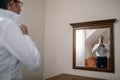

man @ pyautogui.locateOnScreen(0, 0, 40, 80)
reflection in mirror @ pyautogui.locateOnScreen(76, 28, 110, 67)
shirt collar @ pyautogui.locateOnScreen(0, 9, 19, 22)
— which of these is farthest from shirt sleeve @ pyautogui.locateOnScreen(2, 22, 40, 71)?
reflection in mirror @ pyautogui.locateOnScreen(76, 28, 110, 67)

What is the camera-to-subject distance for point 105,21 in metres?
1.76

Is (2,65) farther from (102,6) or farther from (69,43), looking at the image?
(102,6)

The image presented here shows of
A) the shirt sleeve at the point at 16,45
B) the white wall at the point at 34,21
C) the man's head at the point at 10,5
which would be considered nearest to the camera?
the shirt sleeve at the point at 16,45

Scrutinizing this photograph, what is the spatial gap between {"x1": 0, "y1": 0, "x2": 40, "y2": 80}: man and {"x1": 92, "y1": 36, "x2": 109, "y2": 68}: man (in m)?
1.23

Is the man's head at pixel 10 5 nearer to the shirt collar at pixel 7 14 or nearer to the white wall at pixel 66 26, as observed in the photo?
the shirt collar at pixel 7 14

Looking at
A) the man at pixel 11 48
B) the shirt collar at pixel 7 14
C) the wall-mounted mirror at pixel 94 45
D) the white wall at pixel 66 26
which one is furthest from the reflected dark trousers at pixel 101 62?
the shirt collar at pixel 7 14

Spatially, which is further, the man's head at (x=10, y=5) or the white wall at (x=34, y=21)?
the white wall at (x=34, y=21)

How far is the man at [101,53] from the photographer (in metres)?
1.77

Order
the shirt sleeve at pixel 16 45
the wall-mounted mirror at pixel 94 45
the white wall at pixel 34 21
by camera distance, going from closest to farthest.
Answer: the shirt sleeve at pixel 16 45 → the wall-mounted mirror at pixel 94 45 → the white wall at pixel 34 21

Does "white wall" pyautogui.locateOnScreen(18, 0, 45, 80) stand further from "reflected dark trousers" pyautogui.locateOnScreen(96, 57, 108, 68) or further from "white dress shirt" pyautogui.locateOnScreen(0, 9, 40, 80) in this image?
"white dress shirt" pyautogui.locateOnScreen(0, 9, 40, 80)

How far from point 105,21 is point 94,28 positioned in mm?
179

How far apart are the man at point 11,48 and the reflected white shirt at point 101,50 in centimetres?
122

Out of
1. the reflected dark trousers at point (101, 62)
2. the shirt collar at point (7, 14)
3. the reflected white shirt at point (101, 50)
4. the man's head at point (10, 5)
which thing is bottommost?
the reflected dark trousers at point (101, 62)

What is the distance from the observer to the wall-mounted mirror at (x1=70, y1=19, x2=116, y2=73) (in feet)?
5.71
